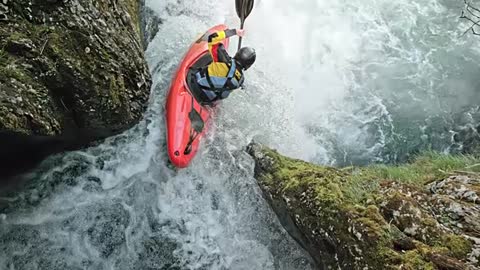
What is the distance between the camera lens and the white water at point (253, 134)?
480 centimetres

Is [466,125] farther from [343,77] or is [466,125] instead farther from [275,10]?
[275,10]

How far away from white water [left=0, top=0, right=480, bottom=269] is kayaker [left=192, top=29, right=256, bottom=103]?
0.47 meters

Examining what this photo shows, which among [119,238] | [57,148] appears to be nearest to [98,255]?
[119,238]

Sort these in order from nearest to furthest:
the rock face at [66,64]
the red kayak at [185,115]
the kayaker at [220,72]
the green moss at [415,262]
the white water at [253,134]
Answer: the green moss at [415,262] < the rock face at [66,64] < the white water at [253,134] < the red kayak at [185,115] < the kayaker at [220,72]

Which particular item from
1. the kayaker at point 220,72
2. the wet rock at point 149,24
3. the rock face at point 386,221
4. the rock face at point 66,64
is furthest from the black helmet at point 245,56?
the rock face at point 386,221

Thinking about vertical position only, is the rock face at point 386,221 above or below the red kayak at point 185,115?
above

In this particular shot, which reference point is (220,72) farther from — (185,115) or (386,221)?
(386,221)

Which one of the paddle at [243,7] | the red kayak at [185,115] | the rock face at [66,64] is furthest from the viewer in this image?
the paddle at [243,7]

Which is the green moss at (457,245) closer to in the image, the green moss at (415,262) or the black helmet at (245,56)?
the green moss at (415,262)

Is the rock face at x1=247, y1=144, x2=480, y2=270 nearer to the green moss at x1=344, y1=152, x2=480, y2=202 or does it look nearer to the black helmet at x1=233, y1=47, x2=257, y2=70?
the green moss at x1=344, y1=152, x2=480, y2=202

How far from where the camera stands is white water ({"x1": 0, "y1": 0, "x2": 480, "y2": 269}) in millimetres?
4801

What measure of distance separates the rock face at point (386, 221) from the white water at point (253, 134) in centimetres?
74

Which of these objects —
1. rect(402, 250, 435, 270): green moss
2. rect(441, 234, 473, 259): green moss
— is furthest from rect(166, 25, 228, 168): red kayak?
rect(441, 234, 473, 259): green moss

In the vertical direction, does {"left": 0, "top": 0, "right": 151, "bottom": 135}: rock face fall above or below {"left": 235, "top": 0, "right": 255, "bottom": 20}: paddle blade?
below
